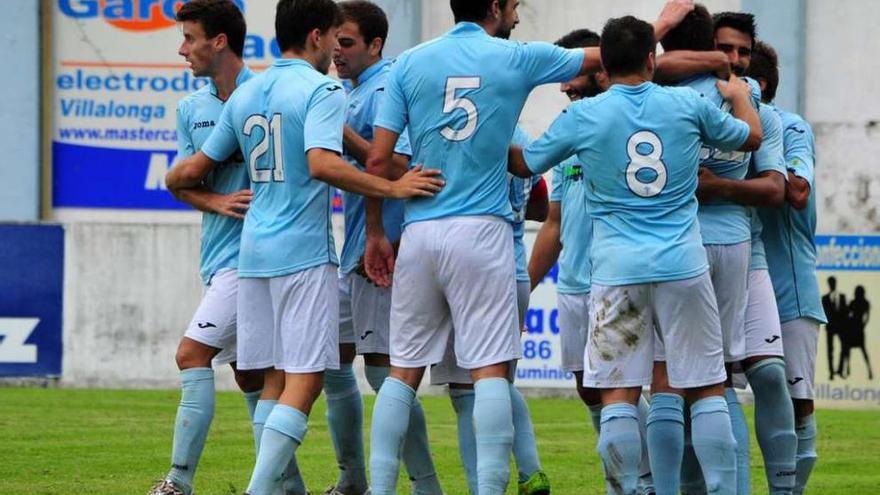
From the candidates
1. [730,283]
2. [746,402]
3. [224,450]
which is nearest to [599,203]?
[730,283]

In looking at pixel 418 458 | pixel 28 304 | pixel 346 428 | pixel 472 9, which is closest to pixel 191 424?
pixel 346 428

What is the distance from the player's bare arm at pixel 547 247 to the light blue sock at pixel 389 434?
1807 mm

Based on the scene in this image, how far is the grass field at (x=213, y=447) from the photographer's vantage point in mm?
9781

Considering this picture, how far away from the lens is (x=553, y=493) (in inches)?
370

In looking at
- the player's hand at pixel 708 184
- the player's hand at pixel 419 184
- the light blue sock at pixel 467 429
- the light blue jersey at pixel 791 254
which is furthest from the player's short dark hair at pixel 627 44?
the light blue sock at pixel 467 429

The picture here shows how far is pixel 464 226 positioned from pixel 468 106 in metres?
0.51

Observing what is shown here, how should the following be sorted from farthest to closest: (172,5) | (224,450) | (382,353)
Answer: (172,5)
(224,450)
(382,353)

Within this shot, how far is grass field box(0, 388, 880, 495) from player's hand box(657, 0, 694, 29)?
295 cm

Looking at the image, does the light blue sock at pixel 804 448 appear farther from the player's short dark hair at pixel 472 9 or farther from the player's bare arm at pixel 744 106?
the player's short dark hair at pixel 472 9

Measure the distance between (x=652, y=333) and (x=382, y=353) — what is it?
1709mm

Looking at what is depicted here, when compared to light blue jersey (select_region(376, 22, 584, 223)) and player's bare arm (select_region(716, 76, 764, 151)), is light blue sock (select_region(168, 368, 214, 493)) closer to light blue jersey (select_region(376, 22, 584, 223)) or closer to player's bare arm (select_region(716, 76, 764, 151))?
light blue jersey (select_region(376, 22, 584, 223))

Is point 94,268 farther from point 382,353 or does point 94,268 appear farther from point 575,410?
point 382,353

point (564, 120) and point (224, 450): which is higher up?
point (564, 120)

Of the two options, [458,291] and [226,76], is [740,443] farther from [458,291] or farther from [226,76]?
[226,76]
